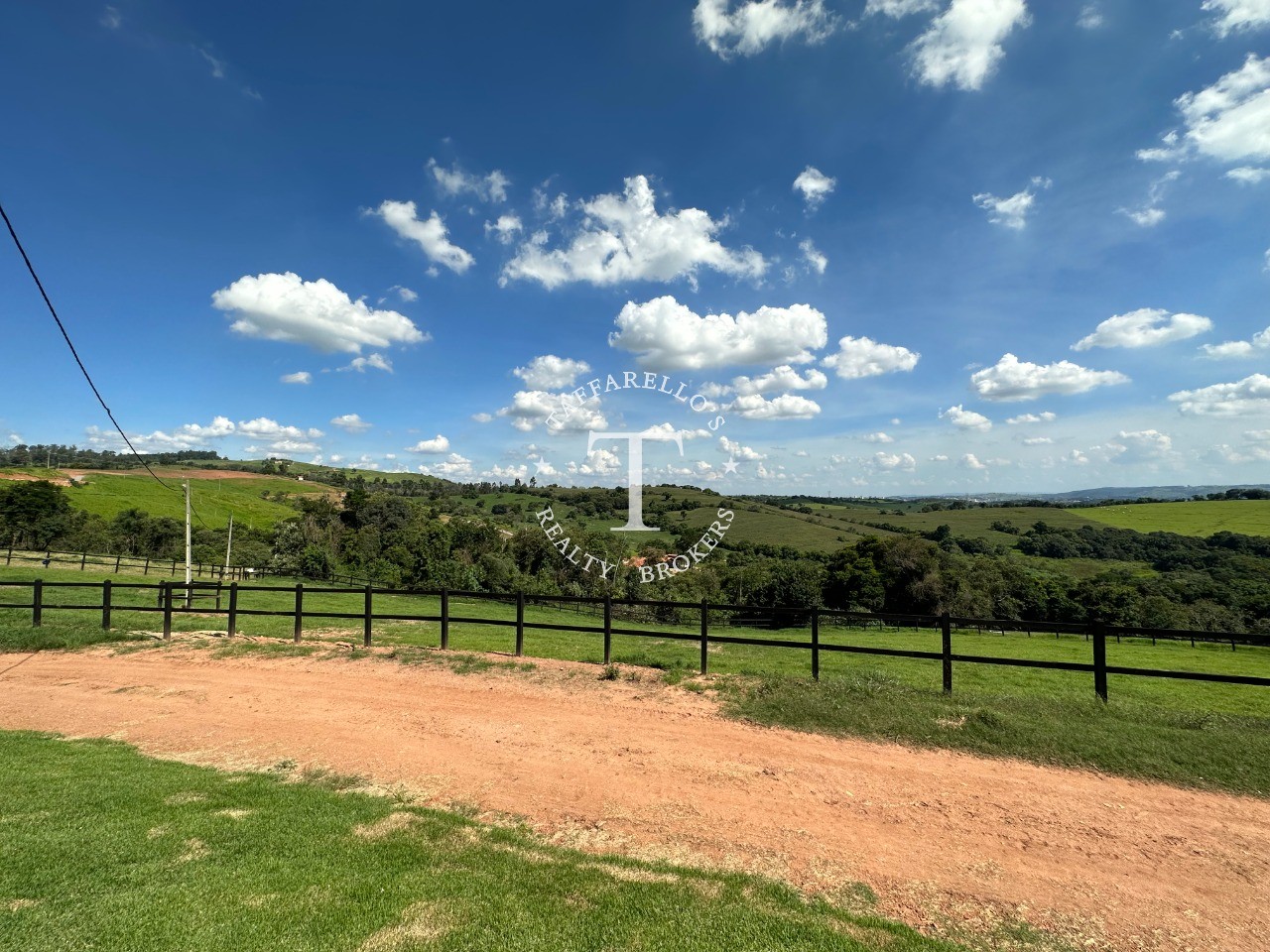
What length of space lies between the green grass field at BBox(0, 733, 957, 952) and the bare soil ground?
0.41m

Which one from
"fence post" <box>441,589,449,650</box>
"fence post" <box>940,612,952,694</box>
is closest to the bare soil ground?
"fence post" <box>441,589,449,650</box>

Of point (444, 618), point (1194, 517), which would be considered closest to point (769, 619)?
point (444, 618)

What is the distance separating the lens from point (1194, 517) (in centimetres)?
6712

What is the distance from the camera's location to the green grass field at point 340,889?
263 cm

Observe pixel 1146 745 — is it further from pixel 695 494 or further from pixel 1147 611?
pixel 1147 611

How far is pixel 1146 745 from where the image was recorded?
5.52 meters

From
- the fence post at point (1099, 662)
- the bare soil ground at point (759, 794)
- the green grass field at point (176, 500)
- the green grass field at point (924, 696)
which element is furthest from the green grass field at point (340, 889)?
the green grass field at point (176, 500)

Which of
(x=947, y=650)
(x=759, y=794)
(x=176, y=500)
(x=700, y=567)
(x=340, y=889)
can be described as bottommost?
(x=700, y=567)

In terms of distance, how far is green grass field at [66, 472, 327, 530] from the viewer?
186ft

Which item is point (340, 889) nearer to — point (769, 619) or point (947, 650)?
point (947, 650)

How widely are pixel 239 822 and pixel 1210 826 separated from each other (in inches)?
283

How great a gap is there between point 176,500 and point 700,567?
67740 millimetres

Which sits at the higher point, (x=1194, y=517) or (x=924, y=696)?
(x=1194, y=517)

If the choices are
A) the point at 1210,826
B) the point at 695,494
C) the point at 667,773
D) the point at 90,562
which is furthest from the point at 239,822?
the point at 90,562
